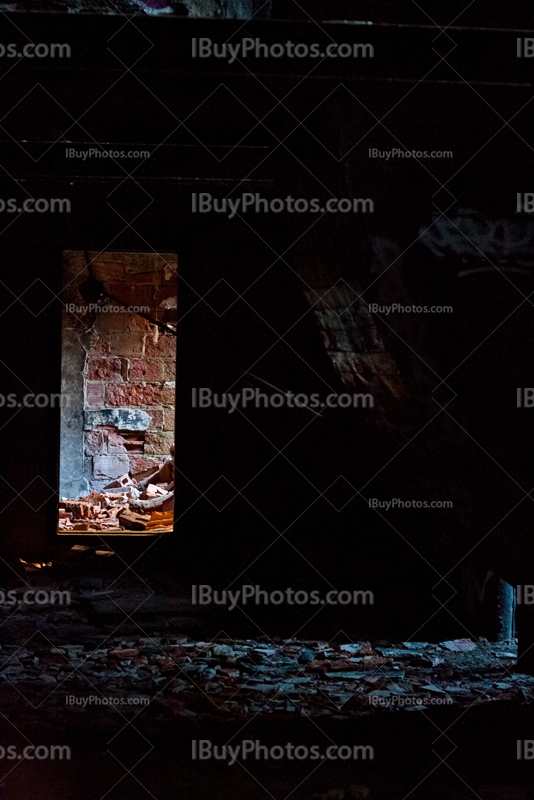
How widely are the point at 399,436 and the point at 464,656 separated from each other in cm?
142

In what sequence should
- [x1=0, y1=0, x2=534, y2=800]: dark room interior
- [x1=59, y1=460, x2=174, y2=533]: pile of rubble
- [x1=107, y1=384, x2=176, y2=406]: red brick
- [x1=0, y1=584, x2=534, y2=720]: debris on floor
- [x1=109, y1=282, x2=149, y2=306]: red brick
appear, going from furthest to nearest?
[x1=107, y1=384, x2=176, y2=406]: red brick
[x1=109, y1=282, x2=149, y2=306]: red brick
[x1=59, y1=460, x2=174, y2=533]: pile of rubble
[x1=0, y1=584, x2=534, y2=720]: debris on floor
[x1=0, y1=0, x2=534, y2=800]: dark room interior

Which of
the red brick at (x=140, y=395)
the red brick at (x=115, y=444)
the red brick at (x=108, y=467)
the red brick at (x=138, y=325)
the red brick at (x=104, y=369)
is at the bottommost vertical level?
the red brick at (x=108, y=467)

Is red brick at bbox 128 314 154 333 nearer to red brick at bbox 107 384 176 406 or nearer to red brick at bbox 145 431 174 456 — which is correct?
red brick at bbox 107 384 176 406

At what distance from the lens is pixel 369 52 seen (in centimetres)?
350

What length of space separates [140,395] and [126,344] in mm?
671

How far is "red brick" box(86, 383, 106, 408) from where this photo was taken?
789cm

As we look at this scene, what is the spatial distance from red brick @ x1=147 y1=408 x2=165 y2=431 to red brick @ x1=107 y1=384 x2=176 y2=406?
0.09 metres

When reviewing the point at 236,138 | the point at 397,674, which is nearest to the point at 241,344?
the point at 236,138

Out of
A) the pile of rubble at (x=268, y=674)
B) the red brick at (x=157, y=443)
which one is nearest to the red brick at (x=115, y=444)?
the red brick at (x=157, y=443)

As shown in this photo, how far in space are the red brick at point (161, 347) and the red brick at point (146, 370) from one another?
0.33 feet

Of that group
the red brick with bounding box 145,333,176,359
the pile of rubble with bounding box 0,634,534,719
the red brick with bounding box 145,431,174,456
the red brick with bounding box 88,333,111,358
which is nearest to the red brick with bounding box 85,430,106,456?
the red brick with bounding box 145,431,174,456

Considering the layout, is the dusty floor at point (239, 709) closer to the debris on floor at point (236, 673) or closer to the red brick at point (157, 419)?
the debris on floor at point (236, 673)

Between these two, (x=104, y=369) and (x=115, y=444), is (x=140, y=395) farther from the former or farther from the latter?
(x=115, y=444)

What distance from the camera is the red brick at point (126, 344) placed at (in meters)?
7.88
